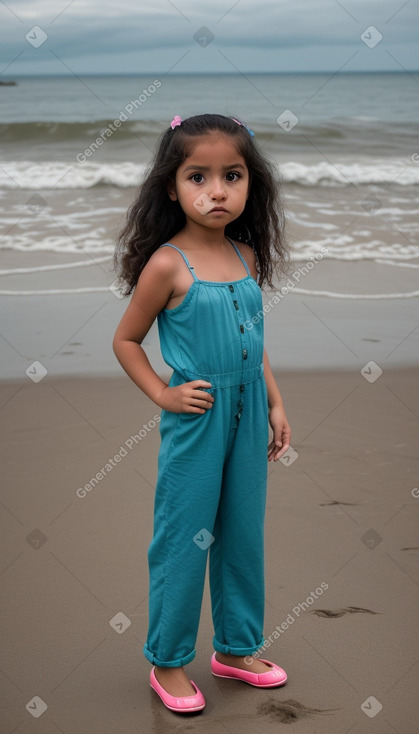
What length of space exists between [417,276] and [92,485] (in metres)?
4.17

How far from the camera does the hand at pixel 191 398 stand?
2.28 m

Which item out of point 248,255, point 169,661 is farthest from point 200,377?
point 169,661

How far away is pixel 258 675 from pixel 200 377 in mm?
924

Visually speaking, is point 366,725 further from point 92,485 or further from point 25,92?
point 25,92

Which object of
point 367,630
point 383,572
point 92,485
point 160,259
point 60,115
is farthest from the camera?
point 60,115

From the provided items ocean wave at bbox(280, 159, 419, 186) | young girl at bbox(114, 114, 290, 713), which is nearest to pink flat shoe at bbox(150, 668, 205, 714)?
young girl at bbox(114, 114, 290, 713)

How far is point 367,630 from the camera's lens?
2797 millimetres

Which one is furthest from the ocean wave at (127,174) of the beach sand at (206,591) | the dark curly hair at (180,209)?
the dark curly hair at (180,209)

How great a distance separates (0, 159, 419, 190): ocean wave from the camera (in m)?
11.5

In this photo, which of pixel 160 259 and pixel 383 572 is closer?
pixel 160 259

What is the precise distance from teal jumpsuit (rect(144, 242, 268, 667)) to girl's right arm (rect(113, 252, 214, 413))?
0.04 meters

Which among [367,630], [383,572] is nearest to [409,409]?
[383,572]

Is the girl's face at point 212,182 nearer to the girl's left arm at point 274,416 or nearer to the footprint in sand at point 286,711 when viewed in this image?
the girl's left arm at point 274,416

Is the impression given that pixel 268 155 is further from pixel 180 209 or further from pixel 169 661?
pixel 169 661
